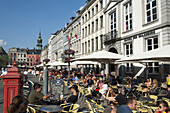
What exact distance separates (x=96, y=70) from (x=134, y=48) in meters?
12.6

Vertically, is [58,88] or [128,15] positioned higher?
[128,15]

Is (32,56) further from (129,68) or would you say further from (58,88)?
(58,88)

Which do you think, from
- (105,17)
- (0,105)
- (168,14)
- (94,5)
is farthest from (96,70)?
(0,105)

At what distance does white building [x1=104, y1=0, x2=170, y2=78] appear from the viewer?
13805 mm

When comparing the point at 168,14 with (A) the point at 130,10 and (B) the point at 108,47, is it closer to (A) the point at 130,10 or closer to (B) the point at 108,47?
(A) the point at 130,10

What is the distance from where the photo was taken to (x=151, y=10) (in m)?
15.1

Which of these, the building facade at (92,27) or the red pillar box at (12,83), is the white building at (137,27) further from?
the red pillar box at (12,83)

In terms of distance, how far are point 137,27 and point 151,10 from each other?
7.65ft

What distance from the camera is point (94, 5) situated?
1172 inches

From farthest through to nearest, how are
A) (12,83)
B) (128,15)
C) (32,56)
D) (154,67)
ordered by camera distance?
1. (32,56)
2. (128,15)
3. (154,67)
4. (12,83)

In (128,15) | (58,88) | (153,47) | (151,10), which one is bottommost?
(58,88)

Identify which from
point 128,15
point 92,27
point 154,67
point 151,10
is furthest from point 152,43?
point 92,27

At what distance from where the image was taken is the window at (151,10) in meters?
14.8

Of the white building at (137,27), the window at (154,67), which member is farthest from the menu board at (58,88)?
the window at (154,67)
